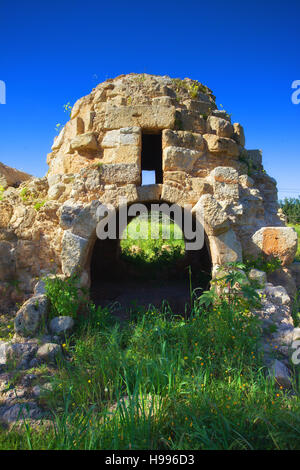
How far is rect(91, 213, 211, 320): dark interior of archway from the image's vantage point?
5711 mm

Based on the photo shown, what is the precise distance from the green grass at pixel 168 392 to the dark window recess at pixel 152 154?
373 centimetres

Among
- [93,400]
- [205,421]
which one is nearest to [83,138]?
[93,400]

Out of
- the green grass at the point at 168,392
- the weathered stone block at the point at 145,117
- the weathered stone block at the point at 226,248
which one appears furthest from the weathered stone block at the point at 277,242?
the weathered stone block at the point at 145,117

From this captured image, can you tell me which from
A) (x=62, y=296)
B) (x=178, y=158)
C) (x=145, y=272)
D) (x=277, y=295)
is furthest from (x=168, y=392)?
(x=145, y=272)

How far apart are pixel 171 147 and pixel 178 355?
9.15ft

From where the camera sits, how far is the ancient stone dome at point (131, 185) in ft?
13.4

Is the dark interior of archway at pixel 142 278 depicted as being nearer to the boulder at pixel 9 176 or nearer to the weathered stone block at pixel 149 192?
the weathered stone block at pixel 149 192

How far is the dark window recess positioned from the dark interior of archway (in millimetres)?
1971

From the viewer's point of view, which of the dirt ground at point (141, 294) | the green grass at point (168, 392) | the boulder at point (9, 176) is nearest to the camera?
the green grass at point (168, 392)

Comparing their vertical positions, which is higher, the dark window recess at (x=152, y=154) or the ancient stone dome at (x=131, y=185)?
the dark window recess at (x=152, y=154)

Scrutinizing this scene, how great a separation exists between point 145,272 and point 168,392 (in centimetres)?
494

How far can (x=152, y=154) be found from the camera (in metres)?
6.64

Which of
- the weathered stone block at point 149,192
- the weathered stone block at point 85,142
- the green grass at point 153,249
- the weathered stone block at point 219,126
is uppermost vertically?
the weathered stone block at point 219,126

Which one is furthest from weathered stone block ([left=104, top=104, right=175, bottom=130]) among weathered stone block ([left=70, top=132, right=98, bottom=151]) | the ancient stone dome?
weathered stone block ([left=70, top=132, right=98, bottom=151])
